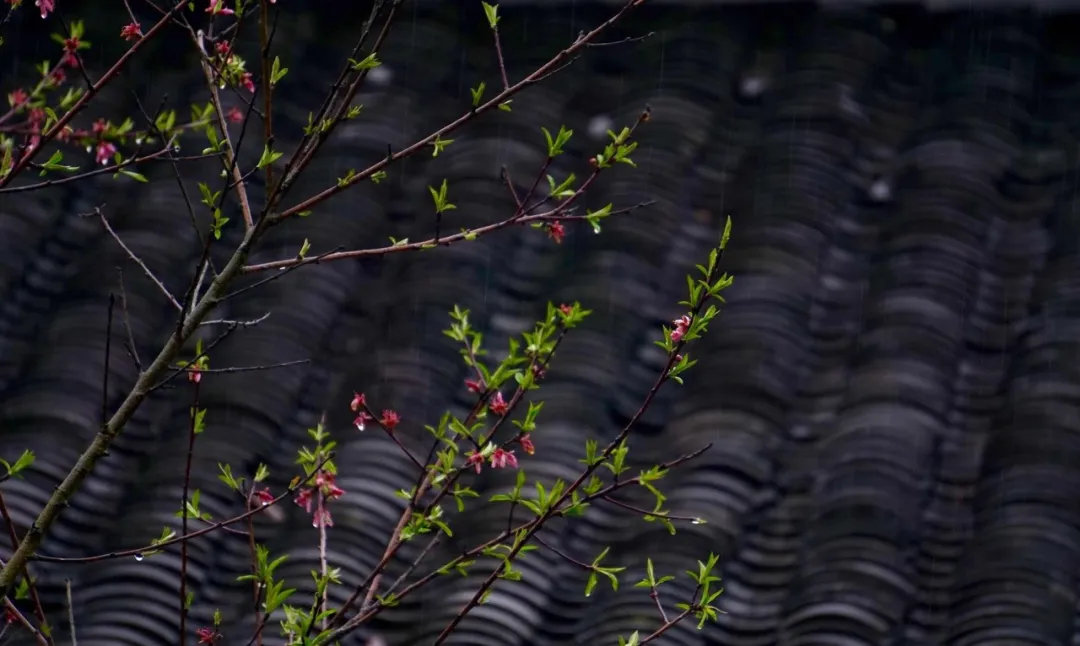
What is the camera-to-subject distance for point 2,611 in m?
2.38

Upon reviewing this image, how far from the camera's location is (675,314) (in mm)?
4016

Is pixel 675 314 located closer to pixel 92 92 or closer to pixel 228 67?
pixel 228 67

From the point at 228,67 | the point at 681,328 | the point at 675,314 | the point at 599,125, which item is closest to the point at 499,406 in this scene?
the point at 681,328

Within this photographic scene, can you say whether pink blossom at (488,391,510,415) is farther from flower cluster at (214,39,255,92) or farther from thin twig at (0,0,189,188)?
thin twig at (0,0,189,188)

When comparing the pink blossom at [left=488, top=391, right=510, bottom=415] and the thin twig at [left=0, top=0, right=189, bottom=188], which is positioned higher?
the thin twig at [left=0, top=0, right=189, bottom=188]

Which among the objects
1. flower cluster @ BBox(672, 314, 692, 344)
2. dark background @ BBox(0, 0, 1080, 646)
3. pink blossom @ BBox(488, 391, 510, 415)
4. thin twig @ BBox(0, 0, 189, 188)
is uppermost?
thin twig @ BBox(0, 0, 189, 188)

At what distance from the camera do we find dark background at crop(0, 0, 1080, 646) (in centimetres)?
315

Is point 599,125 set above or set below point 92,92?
below

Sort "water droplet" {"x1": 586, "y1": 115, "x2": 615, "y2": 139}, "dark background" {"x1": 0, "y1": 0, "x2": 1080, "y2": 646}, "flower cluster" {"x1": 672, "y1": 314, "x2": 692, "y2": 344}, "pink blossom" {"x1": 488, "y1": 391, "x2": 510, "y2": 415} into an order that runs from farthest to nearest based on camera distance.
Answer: "water droplet" {"x1": 586, "y1": 115, "x2": 615, "y2": 139} → "dark background" {"x1": 0, "y1": 0, "x2": 1080, "y2": 646} → "pink blossom" {"x1": 488, "y1": 391, "x2": 510, "y2": 415} → "flower cluster" {"x1": 672, "y1": 314, "x2": 692, "y2": 344}

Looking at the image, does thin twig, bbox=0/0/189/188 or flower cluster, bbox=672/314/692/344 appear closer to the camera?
flower cluster, bbox=672/314/692/344

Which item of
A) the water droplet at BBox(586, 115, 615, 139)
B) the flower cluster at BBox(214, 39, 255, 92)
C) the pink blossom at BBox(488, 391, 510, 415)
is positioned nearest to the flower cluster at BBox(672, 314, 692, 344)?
the pink blossom at BBox(488, 391, 510, 415)

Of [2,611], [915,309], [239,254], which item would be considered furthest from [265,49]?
[915,309]

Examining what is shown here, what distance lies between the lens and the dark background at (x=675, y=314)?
3.15 meters

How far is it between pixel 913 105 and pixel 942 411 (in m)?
1.35
